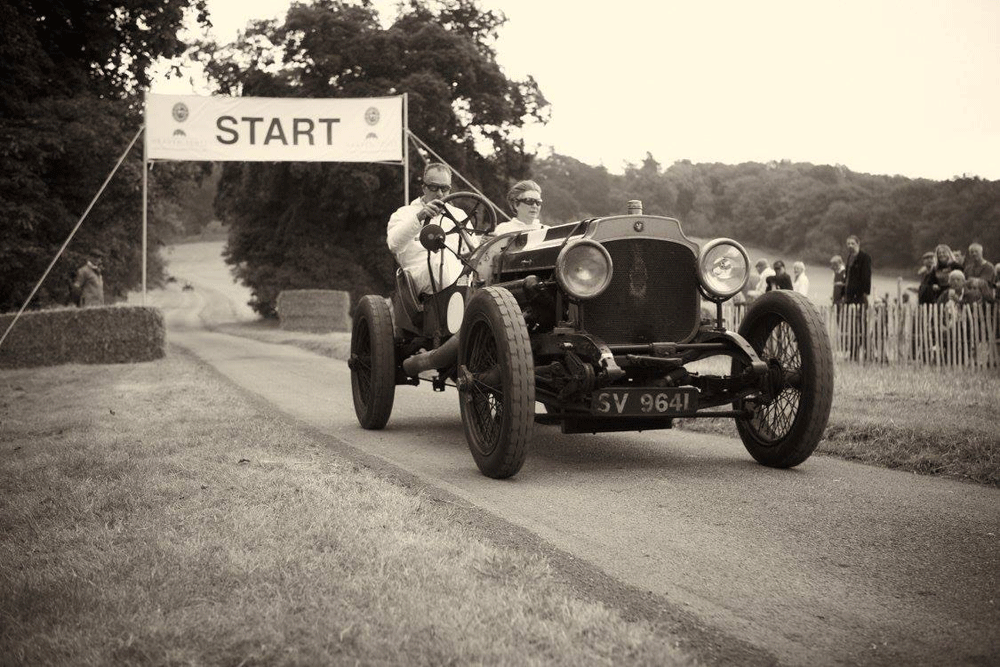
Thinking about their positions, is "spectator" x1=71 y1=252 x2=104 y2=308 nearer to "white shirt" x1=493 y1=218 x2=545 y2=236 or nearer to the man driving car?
Answer: the man driving car

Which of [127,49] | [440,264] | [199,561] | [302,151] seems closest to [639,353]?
[440,264]

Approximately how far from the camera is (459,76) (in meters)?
32.7

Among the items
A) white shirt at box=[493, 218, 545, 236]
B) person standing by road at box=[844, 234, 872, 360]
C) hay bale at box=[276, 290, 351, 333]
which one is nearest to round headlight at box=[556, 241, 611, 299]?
white shirt at box=[493, 218, 545, 236]

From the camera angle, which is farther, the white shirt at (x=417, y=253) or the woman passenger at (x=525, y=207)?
the white shirt at (x=417, y=253)

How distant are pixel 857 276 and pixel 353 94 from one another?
2161 cm

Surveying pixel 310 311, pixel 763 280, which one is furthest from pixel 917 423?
pixel 310 311

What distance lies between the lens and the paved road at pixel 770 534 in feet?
9.06

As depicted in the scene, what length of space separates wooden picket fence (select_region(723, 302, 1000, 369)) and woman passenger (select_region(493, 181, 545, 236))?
6.71 meters

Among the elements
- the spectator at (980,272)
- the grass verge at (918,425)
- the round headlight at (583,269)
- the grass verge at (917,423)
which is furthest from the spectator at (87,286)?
the round headlight at (583,269)

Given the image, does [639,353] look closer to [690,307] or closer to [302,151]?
[690,307]

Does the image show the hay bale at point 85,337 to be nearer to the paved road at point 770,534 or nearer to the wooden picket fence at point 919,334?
the paved road at point 770,534

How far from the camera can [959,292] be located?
12.2 metres

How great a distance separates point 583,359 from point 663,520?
1.23 m

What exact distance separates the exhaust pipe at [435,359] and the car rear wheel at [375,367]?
0.67 ft
